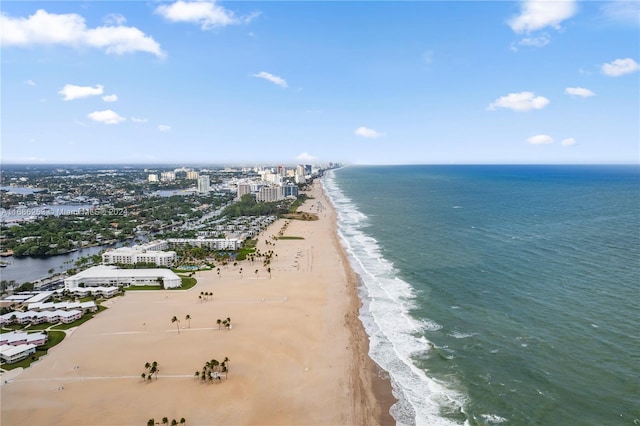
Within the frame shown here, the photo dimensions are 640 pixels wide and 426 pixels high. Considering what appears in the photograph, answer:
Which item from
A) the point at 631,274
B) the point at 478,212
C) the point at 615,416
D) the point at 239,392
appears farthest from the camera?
the point at 478,212

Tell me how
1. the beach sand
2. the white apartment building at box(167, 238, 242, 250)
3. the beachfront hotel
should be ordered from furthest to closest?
1. the white apartment building at box(167, 238, 242, 250)
2. the beachfront hotel
3. the beach sand

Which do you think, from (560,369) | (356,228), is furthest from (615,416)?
(356,228)

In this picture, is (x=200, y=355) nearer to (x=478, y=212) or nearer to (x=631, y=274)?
(x=631, y=274)

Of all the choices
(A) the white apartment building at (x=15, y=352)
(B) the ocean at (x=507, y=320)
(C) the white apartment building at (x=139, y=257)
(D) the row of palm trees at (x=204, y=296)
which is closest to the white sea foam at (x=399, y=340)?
(B) the ocean at (x=507, y=320)

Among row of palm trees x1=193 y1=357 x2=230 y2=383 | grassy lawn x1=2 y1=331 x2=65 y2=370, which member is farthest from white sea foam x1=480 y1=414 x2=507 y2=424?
grassy lawn x1=2 y1=331 x2=65 y2=370

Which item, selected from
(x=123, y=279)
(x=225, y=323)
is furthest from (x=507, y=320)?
(x=123, y=279)

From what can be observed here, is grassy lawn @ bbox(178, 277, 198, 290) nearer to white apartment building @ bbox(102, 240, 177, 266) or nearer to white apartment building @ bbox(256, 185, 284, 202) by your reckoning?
white apartment building @ bbox(102, 240, 177, 266)
